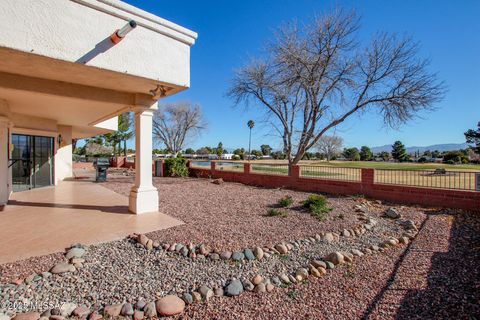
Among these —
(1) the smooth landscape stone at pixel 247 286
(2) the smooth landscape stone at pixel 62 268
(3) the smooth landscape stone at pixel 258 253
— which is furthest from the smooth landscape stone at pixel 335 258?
(2) the smooth landscape stone at pixel 62 268

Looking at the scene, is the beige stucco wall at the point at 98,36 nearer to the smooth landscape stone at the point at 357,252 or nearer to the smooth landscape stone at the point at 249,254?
the smooth landscape stone at the point at 249,254

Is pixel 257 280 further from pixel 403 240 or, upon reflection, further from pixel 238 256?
pixel 403 240

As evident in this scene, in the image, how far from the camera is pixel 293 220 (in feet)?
20.0

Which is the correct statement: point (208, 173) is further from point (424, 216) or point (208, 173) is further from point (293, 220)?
point (424, 216)

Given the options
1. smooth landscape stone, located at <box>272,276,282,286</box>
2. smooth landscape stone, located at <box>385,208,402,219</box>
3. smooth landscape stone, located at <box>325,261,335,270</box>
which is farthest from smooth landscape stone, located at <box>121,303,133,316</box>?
smooth landscape stone, located at <box>385,208,402,219</box>

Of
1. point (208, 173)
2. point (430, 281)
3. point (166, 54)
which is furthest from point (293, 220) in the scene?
point (208, 173)

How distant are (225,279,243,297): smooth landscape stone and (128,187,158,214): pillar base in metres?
3.77

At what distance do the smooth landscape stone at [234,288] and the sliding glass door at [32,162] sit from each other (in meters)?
9.79

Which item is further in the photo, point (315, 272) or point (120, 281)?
point (315, 272)

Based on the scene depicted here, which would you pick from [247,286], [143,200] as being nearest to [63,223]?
[143,200]

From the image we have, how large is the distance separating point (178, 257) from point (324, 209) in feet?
14.1

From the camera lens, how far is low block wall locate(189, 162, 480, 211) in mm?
7401

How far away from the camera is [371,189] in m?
9.10

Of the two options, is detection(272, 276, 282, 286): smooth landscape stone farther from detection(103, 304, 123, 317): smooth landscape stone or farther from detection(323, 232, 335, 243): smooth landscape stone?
detection(103, 304, 123, 317): smooth landscape stone
